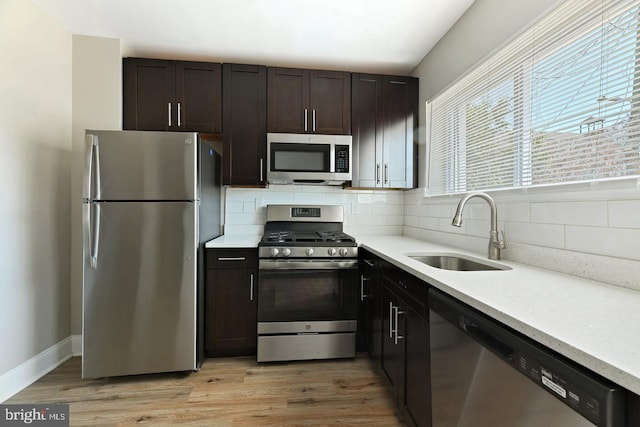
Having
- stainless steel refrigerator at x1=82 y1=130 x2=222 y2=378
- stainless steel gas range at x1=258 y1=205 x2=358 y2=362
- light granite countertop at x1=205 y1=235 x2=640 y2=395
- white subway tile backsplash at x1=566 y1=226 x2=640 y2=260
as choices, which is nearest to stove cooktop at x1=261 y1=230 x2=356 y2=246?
stainless steel gas range at x1=258 y1=205 x2=358 y2=362

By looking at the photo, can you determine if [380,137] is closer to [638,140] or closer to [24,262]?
[638,140]

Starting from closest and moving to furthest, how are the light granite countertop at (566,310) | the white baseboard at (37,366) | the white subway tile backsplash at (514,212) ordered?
the light granite countertop at (566,310)
the white subway tile backsplash at (514,212)
the white baseboard at (37,366)

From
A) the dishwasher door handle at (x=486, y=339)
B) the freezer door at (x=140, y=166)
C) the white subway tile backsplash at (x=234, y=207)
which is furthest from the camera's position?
the white subway tile backsplash at (x=234, y=207)

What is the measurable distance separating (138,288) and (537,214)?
7.98 ft

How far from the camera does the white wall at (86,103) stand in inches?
87.8

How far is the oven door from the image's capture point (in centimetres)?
211

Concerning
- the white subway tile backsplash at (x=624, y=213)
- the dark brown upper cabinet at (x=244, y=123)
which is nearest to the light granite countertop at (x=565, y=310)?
the white subway tile backsplash at (x=624, y=213)

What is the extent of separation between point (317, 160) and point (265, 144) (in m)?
0.49

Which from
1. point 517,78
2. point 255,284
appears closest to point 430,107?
point 517,78

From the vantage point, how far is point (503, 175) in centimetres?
162

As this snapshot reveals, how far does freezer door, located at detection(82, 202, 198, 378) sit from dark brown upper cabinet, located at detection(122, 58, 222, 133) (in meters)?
0.85

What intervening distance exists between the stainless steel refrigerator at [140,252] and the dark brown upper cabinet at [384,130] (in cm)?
143

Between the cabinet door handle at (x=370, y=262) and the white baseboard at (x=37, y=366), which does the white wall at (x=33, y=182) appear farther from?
the cabinet door handle at (x=370, y=262)

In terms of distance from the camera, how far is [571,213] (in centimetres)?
119
